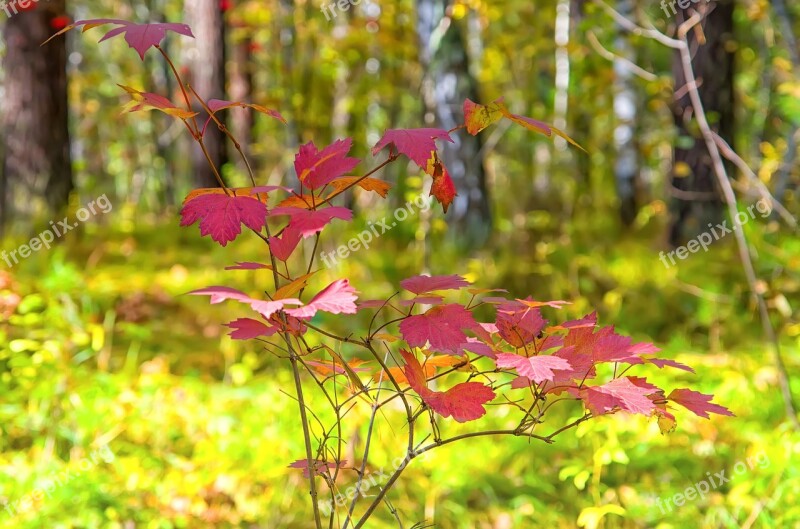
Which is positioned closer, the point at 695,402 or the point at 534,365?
the point at 534,365

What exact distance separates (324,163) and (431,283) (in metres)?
0.25

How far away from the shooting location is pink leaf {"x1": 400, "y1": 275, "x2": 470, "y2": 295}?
1.09 m

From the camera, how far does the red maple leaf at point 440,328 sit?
3.38 feet

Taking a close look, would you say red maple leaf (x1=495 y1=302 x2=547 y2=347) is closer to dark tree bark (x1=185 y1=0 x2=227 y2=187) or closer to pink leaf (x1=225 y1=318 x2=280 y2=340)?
pink leaf (x1=225 y1=318 x2=280 y2=340)

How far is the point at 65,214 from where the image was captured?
475cm

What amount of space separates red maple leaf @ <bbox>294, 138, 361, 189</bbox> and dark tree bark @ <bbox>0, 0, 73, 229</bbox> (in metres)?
4.25

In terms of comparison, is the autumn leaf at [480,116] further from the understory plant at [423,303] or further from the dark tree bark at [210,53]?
the dark tree bark at [210,53]

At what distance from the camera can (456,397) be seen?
43.4 inches

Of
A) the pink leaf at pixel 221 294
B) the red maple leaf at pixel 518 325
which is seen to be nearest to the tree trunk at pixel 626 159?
the red maple leaf at pixel 518 325

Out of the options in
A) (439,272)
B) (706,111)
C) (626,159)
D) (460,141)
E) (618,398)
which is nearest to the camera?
(618,398)

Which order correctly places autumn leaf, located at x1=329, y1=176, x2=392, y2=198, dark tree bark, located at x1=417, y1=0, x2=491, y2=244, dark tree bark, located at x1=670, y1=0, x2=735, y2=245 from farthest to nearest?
dark tree bark, located at x1=670, y1=0, x2=735, y2=245 → dark tree bark, located at x1=417, y1=0, x2=491, y2=244 → autumn leaf, located at x1=329, y1=176, x2=392, y2=198

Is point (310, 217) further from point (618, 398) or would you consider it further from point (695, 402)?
point (695, 402)

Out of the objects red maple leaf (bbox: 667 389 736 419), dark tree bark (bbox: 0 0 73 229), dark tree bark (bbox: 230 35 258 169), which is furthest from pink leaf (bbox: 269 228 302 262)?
dark tree bark (bbox: 230 35 258 169)

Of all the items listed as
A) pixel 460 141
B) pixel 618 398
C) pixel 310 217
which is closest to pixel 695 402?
pixel 618 398
